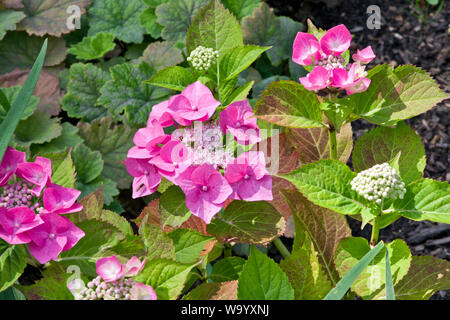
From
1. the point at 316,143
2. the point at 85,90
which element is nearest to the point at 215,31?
the point at 316,143

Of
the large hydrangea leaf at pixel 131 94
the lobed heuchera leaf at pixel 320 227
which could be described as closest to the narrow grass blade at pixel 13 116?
the lobed heuchera leaf at pixel 320 227

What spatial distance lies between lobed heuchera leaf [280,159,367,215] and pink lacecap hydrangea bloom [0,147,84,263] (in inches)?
15.6

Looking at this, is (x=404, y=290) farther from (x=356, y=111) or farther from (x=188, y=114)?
(x=188, y=114)

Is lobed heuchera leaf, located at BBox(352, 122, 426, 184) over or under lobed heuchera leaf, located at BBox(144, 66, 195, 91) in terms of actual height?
under

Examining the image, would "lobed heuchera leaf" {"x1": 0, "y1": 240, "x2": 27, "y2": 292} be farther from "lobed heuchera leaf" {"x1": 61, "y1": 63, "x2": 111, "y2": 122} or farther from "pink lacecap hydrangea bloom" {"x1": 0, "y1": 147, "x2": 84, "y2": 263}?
"lobed heuchera leaf" {"x1": 61, "y1": 63, "x2": 111, "y2": 122}

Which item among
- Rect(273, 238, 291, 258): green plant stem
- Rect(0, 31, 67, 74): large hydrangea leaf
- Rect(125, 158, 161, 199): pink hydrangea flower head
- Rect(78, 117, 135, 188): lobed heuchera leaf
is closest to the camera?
Rect(125, 158, 161, 199): pink hydrangea flower head

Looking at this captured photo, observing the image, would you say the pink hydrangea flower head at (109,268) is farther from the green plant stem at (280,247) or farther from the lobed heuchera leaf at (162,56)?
the lobed heuchera leaf at (162,56)

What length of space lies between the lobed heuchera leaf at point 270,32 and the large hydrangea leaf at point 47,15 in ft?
2.01

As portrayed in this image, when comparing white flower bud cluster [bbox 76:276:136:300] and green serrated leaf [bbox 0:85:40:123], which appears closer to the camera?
white flower bud cluster [bbox 76:276:136:300]

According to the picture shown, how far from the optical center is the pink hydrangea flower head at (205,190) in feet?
3.05

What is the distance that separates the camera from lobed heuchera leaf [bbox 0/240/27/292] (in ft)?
2.92

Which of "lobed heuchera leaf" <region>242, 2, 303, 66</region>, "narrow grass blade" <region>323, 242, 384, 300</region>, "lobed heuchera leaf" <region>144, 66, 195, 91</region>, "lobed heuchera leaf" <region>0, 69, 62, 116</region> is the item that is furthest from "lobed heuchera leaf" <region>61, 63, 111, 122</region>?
"narrow grass blade" <region>323, 242, 384, 300</region>

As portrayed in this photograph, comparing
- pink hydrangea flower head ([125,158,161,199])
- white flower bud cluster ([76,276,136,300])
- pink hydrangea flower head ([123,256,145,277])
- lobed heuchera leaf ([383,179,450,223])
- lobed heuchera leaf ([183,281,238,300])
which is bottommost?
lobed heuchera leaf ([183,281,238,300])

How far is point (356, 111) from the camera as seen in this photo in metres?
1.04
